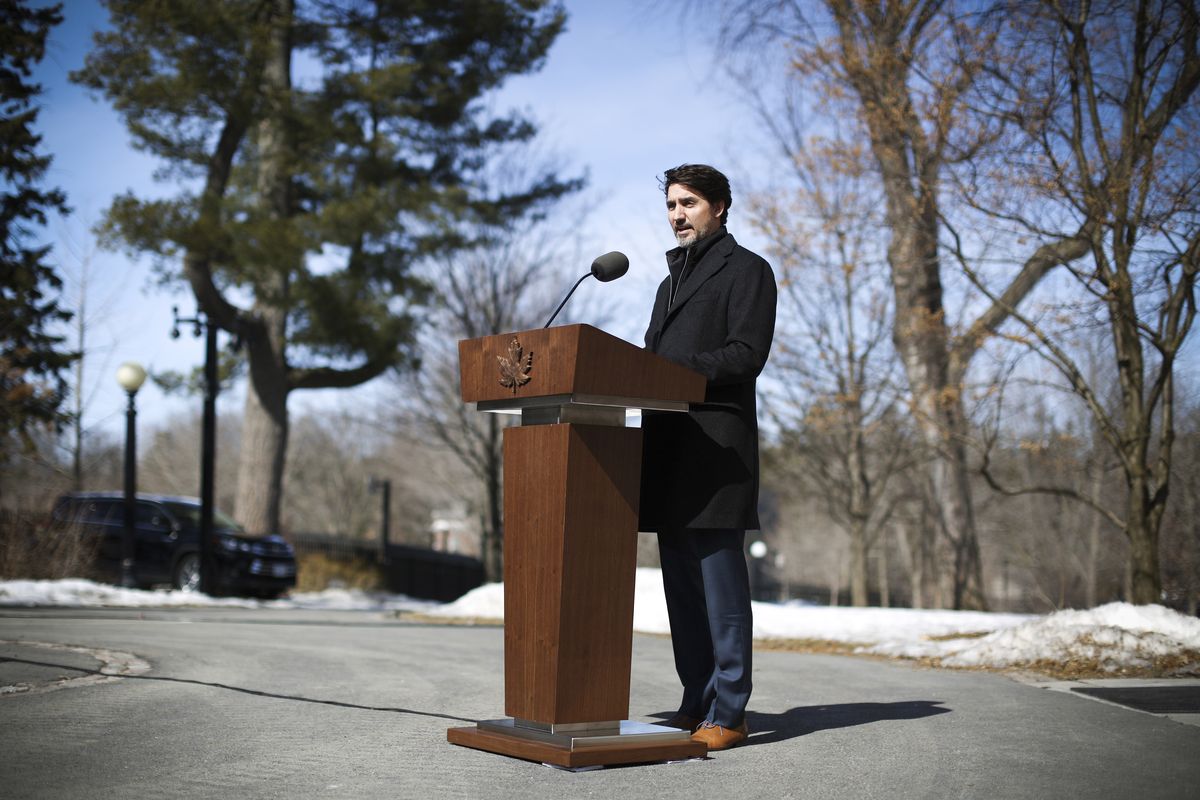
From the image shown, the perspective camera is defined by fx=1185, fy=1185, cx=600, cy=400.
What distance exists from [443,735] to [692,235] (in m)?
2.08

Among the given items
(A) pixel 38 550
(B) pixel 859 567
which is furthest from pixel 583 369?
(B) pixel 859 567

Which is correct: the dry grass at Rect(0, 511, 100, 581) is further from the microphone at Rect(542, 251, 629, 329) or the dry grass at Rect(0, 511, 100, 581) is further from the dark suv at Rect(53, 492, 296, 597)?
the microphone at Rect(542, 251, 629, 329)

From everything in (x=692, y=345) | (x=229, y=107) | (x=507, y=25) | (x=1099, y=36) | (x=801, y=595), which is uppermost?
(x=507, y=25)

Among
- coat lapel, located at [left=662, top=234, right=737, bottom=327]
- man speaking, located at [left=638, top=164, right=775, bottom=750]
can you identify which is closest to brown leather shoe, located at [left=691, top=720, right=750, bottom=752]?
man speaking, located at [left=638, top=164, right=775, bottom=750]

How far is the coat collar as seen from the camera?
4465mm

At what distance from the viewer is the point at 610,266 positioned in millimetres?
4129

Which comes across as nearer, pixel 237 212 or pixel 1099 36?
pixel 1099 36

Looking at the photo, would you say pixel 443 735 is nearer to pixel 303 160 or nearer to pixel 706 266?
pixel 706 266

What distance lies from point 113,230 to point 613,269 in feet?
57.7

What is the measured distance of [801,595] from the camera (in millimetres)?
45156

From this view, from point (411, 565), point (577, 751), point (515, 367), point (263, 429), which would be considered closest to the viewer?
point (577, 751)

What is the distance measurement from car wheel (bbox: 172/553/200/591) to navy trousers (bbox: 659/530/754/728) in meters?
15.8

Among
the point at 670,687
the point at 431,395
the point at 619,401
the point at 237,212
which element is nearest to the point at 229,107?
the point at 237,212

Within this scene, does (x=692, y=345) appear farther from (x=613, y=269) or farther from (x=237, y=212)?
(x=237, y=212)
